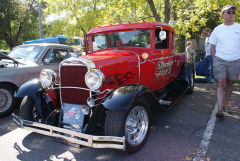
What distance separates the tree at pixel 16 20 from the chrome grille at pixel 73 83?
14.1 metres

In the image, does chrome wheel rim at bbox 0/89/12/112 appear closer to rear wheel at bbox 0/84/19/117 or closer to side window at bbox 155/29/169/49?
rear wheel at bbox 0/84/19/117

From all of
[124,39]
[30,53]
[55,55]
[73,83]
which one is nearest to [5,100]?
[30,53]

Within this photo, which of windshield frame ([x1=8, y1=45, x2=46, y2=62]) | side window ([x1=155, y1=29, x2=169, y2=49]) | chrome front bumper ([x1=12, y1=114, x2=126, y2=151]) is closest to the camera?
chrome front bumper ([x1=12, y1=114, x2=126, y2=151])

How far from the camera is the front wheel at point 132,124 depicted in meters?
2.56

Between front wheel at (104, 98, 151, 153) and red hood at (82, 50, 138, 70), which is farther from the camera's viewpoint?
red hood at (82, 50, 138, 70)

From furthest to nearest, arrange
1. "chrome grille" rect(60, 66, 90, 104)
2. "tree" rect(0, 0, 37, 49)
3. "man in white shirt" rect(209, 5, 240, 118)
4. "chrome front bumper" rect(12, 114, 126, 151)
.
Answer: "tree" rect(0, 0, 37, 49), "man in white shirt" rect(209, 5, 240, 118), "chrome grille" rect(60, 66, 90, 104), "chrome front bumper" rect(12, 114, 126, 151)

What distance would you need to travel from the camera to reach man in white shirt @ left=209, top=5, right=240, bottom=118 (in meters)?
3.77

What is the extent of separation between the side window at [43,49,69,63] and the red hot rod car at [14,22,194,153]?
172 cm

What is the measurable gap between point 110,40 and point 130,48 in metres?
0.51

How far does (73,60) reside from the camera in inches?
119

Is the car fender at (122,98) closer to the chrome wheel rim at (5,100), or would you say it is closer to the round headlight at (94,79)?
the round headlight at (94,79)

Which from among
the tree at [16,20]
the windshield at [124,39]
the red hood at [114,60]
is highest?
the tree at [16,20]

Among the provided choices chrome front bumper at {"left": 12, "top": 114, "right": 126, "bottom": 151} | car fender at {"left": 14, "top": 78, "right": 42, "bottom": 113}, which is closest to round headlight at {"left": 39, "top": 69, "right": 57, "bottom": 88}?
car fender at {"left": 14, "top": 78, "right": 42, "bottom": 113}

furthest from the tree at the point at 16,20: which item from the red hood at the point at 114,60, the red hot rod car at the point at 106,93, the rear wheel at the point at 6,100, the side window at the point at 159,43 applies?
the red hood at the point at 114,60
